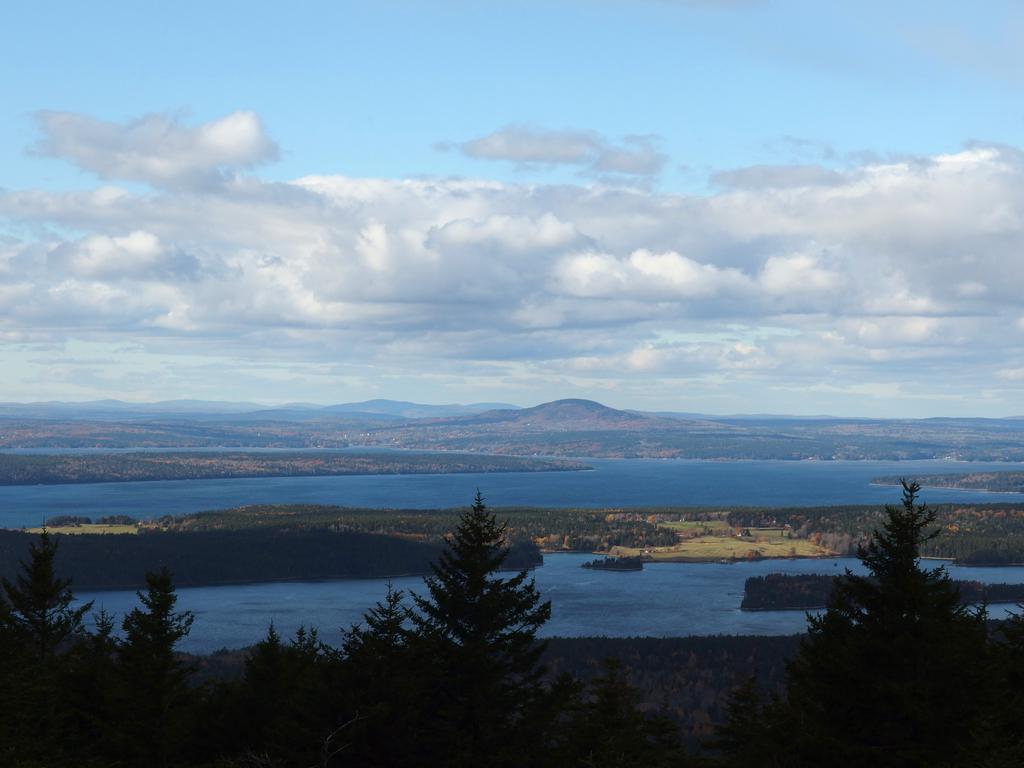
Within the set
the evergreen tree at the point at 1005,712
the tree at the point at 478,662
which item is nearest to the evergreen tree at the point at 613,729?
the tree at the point at 478,662

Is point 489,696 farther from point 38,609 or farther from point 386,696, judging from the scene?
point 38,609

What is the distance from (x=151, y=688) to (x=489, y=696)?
1323 centimetres

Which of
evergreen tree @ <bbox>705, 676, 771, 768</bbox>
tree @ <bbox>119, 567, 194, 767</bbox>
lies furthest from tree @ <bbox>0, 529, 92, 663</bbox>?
evergreen tree @ <bbox>705, 676, 771, 768</bbox>

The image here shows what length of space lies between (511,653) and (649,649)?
397 ft

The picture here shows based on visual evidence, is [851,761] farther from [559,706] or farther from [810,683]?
[559,706]

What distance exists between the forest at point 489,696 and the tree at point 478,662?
6 centimetres

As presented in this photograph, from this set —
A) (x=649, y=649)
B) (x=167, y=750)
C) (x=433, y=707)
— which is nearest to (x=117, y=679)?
(x=167, y=750)

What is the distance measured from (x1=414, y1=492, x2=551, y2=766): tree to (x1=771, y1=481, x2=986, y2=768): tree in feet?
25.5

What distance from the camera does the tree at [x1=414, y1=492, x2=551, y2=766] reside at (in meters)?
33.7

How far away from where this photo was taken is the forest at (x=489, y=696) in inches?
1173

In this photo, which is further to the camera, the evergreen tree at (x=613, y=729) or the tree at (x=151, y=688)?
the tree at (x=151, y=688)

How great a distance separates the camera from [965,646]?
98.5 ft

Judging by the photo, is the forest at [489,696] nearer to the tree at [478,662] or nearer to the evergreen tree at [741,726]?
the tree at [478,662]

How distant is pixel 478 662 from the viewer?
34.4m
